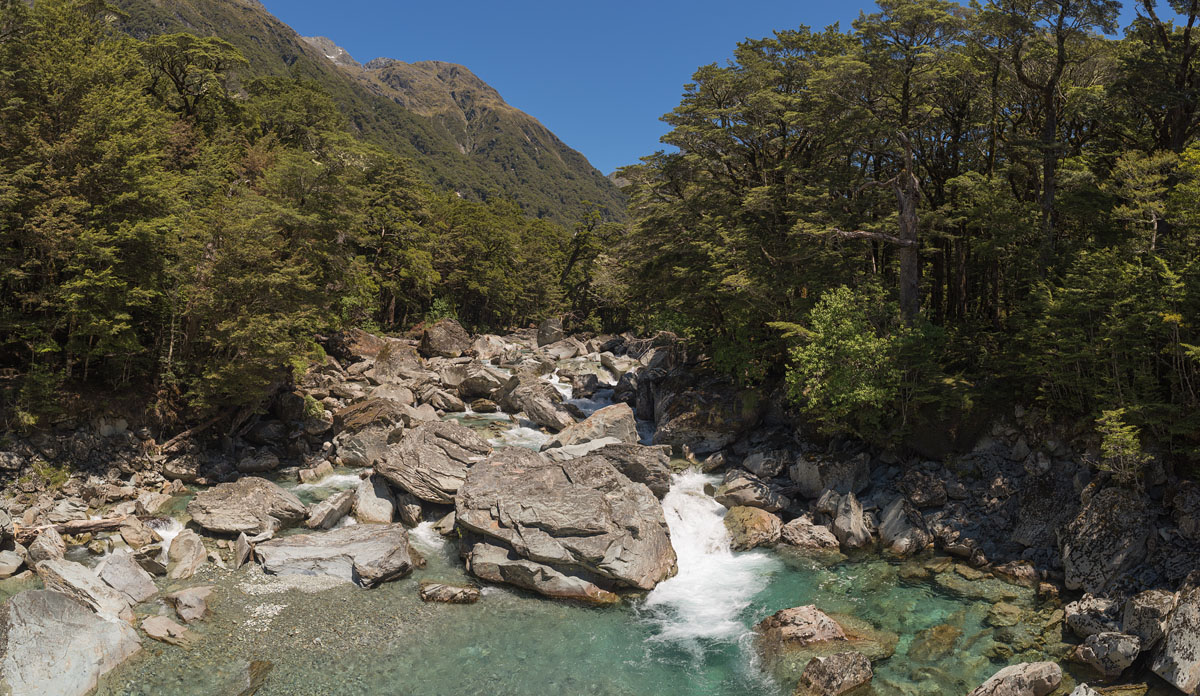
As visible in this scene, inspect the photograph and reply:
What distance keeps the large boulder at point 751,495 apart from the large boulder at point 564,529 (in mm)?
3525

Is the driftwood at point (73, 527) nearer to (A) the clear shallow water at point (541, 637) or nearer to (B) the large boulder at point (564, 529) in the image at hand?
(A) the clear shallow water at point (541, 637)

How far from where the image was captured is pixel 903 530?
17797 mm

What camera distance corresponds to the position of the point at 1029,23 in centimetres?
1878

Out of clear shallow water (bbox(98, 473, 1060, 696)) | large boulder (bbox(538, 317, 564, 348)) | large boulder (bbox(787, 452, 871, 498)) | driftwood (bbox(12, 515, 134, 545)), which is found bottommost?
clear shallow water (bbox(98, 473, 1060, 696))

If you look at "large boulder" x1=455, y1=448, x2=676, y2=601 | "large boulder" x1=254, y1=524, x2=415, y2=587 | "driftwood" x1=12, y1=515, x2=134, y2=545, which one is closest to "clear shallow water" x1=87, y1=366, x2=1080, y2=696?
"large boulder" x1=254, y1=524, x2=415, y2=587

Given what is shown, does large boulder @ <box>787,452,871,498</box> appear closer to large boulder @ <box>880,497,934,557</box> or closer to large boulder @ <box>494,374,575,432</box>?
large boulder @ <box>880,497,934,557</box>

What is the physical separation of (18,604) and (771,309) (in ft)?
76.7

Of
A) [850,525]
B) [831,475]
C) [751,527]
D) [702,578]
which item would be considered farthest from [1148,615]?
[702,578]

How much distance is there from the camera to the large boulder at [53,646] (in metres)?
10.6

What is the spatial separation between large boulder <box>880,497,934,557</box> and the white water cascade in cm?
366

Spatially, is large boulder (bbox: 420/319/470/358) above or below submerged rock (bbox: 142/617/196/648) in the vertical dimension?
above

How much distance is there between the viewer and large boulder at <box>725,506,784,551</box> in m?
18.4

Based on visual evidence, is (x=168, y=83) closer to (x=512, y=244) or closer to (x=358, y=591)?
(x=512, y=244)

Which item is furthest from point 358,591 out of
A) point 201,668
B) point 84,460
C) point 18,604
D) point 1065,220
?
point 1065,220
